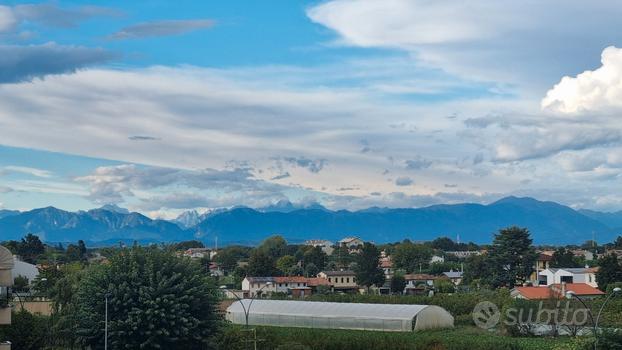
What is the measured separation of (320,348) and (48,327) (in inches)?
653

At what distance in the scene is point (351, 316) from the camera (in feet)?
219

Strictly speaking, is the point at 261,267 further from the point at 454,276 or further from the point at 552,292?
the point at 552,292

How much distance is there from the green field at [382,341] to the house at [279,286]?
47753 mm

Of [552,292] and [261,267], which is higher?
[261,267]

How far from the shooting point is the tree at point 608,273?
8994 cm

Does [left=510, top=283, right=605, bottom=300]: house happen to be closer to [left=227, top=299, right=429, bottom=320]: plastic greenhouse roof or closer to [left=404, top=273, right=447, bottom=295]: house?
[left=227, top=299, right=429, bottom=320]: plastic greenhouse roof

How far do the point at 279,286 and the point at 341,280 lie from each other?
1330 centimetres

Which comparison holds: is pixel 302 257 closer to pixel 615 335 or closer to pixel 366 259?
pixel 366 259

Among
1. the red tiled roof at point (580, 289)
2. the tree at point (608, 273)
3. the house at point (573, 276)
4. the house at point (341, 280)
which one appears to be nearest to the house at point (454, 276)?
the house at point (341, 280)

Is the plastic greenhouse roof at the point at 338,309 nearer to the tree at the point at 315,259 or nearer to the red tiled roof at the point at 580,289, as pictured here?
the red tiled roof at the point at 580,289

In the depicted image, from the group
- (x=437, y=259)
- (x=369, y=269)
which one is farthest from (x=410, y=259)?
(x=369, y=269)

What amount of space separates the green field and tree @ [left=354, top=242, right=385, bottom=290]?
159 ft

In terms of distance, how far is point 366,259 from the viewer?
108562 mm

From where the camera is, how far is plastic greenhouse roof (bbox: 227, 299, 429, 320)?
214 feet
